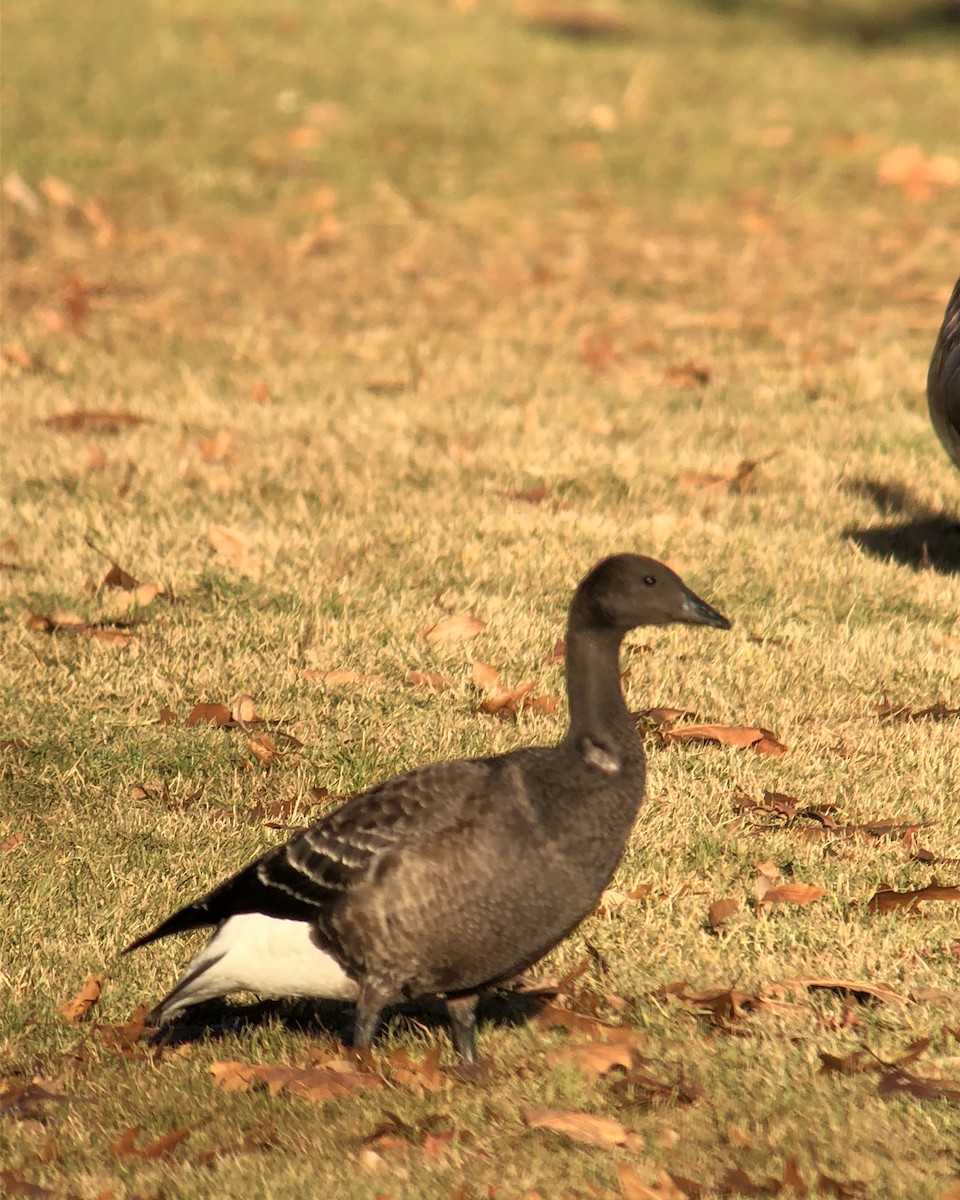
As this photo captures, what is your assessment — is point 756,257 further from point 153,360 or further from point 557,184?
point 153,360

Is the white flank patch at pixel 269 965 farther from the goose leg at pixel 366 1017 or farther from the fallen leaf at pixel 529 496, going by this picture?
the fallen leaf at pixel 529 496

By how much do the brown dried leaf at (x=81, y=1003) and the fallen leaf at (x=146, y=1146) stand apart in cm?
78

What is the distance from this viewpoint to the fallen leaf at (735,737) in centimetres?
679

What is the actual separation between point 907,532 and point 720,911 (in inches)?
164

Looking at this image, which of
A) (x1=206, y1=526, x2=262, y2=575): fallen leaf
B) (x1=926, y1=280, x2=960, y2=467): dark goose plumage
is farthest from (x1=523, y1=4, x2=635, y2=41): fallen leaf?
(x1=206, y1=526, x2=262, y2=575): fallen leaf

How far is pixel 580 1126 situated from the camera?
4500 millimetres

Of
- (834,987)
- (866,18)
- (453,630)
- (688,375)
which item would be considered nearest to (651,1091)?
(834,987)

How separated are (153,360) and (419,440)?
2358mm

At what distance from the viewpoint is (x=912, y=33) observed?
21.1 metres

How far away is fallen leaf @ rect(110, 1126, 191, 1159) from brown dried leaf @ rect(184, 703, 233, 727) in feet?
8.42

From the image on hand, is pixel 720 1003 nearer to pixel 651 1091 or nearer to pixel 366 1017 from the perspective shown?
pixel 651 1091

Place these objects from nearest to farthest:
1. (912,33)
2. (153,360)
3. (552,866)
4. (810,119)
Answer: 1. (552,866)
2. (153,360)
3. (810,119)
4. (912,33)

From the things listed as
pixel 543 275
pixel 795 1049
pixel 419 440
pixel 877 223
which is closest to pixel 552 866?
pixel 795 1049

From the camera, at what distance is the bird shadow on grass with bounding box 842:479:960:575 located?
9133mm
